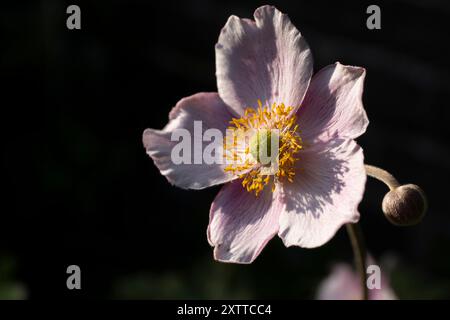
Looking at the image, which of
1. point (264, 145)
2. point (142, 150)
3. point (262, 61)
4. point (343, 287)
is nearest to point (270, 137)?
point (264, 145)

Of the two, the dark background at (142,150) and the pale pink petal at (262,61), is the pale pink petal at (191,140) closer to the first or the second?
the pale pink petal at (262,61)

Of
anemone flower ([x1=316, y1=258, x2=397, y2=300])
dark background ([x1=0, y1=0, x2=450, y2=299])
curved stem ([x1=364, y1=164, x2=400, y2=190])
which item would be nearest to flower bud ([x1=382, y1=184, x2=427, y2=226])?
curved stem ([x1=364, y1=164, x2=400, y2=190])

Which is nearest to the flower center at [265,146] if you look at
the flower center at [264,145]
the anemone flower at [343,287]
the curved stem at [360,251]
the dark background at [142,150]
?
the flower center at [264,145]

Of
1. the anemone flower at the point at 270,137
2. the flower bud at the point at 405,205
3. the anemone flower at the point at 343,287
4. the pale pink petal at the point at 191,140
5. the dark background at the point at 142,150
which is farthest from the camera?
the dark background at the point at 142,150

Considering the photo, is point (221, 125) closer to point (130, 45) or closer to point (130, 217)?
point (130, 217)

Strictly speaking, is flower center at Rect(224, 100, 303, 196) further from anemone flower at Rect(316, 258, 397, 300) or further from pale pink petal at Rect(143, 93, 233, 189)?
anemone flower at Rect(316, 258, 397, 300)

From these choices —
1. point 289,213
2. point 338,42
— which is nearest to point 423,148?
point 338,42

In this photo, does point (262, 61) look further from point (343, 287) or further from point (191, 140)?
point (343, 287)
